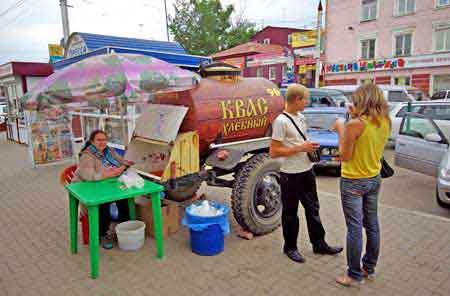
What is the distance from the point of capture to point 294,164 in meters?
3.52

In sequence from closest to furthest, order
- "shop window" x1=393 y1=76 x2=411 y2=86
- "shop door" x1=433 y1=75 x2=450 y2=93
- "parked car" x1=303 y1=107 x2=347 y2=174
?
"parked car" x1=303 y1=107 x2=347 y2=174 → "shop door" x1=433 y1=75 x2=450 y2=93 → "shop window" x1=393 y1=76 x2=411 y2=86

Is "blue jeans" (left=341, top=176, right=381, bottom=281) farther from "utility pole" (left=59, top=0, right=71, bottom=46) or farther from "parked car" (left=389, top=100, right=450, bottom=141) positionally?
"utility pole" (left=59, top=0, right=71, bottom=46)

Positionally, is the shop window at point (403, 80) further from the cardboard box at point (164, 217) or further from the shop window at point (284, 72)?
the cardboard box at point (164, 217)

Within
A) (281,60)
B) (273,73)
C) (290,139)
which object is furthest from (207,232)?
(273,73)

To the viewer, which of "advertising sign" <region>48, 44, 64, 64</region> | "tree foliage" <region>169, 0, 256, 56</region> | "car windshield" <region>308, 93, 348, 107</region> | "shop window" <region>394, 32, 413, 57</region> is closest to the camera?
"car windshield" <region>308, 93, 348, 107</region>

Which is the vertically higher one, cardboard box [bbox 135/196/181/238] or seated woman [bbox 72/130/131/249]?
seated woman [bbox 72/130/131/249]

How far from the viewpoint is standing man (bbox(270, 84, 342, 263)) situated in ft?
11.3

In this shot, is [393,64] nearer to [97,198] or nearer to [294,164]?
[294,164]

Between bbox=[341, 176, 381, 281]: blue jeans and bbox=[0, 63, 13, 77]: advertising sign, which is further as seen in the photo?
bbox=[0, 63, 13, 77]: advertising sign

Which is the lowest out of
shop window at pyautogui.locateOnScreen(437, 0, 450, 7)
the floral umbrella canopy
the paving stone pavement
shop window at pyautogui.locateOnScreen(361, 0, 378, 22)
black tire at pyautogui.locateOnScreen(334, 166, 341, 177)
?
the paving stone pavement

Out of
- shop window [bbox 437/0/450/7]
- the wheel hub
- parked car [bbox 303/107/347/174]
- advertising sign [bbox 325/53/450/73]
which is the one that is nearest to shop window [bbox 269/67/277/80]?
advertising sign [bbox 325/53/450/73]

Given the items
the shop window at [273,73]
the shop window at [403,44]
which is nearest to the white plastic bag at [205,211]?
the shop window at [403,44]

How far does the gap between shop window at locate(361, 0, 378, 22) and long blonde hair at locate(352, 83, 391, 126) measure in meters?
24.6

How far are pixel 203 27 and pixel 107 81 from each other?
137 ft
